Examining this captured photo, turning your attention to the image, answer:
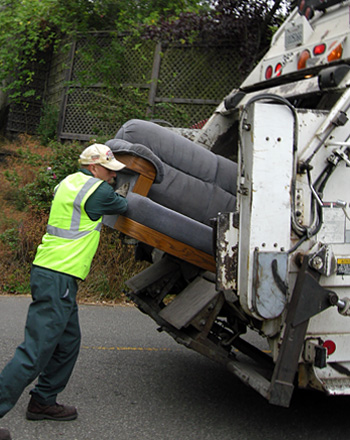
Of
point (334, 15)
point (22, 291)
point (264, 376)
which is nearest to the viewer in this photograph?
point (264, 376)

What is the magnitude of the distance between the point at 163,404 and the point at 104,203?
138 cm

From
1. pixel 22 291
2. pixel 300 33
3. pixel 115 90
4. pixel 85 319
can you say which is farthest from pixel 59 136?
pixel 300 33

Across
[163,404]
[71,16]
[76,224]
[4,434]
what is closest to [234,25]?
[71,16]

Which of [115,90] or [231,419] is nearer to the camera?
[231,419]

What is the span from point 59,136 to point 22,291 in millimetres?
5031

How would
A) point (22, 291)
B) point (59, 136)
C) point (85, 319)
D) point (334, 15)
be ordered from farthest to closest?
point (59, 136) < point (22, 291) < point (85, 319) < point (334, 15)

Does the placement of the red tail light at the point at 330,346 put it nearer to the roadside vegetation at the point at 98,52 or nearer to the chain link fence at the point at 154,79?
the roadside vegetation at the point at 98,52

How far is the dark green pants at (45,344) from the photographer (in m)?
3.13

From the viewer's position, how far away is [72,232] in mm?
3381

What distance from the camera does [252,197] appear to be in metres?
3.05

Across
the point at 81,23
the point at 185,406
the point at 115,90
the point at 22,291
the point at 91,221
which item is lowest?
the point at 22,291

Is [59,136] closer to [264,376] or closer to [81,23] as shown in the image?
[81,23]

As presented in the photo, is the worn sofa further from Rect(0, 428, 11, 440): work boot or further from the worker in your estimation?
Rect(0, 428, 11, 440): work boot

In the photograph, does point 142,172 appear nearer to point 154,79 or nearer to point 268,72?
point 268,72
